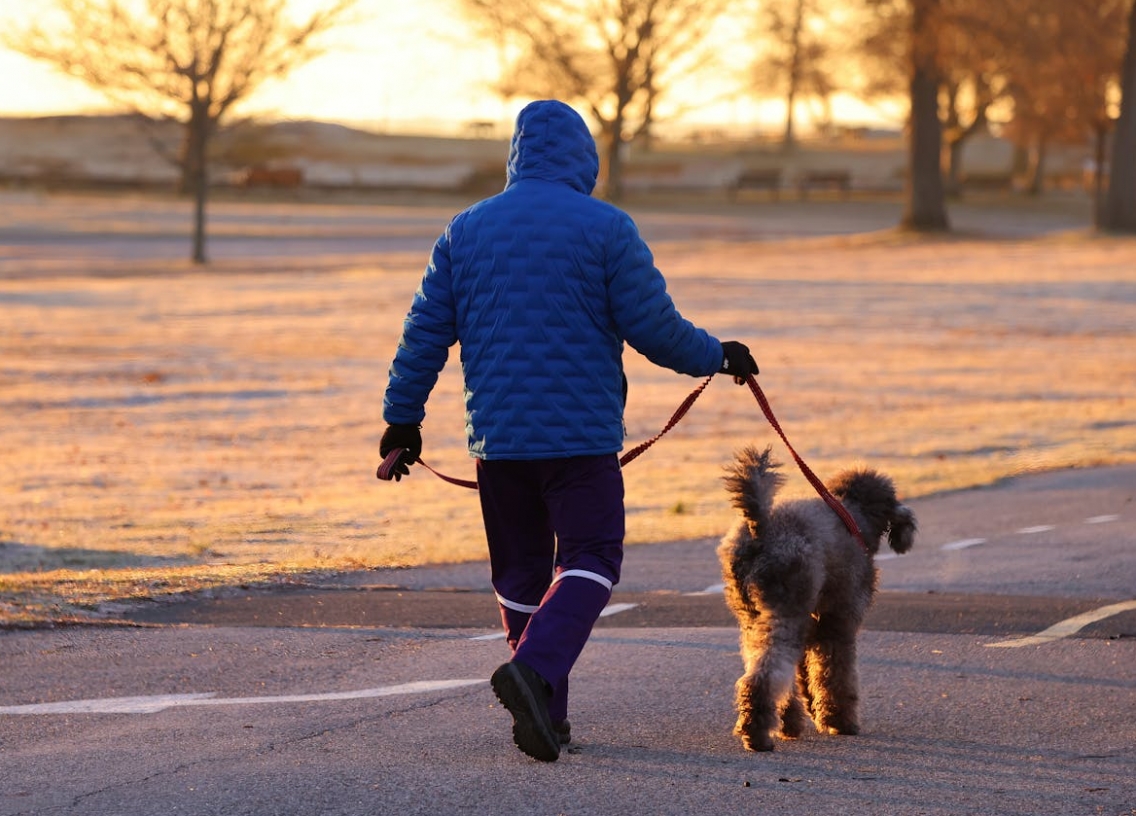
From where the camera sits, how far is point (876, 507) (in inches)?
240

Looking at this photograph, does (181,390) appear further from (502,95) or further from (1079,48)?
(502,95)

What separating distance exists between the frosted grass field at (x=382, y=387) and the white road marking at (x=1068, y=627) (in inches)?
129

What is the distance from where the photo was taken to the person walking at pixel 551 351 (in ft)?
17.4

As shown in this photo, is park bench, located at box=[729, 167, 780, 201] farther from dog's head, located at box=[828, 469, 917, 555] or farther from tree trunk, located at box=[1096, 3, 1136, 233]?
dog's head, located at box=[828, 469, 917, 555]

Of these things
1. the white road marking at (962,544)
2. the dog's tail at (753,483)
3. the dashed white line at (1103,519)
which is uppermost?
the dog's tail at (753,483)

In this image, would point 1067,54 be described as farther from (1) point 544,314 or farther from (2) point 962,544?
(1) point 544,314

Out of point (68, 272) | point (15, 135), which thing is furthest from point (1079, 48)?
point (15, 135)

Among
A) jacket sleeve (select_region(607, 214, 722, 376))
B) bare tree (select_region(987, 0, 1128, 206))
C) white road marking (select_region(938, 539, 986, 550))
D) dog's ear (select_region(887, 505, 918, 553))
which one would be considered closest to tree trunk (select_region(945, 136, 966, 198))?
bare tree (select_region(987, 0, 1128, 206))

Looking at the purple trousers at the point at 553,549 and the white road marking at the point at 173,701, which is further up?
the purple trousers at the point at 553,549

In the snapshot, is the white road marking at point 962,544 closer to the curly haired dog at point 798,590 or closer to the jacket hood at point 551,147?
the curly haired dog at point 798,590

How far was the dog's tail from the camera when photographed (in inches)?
216

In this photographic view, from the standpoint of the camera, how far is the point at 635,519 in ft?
38.9

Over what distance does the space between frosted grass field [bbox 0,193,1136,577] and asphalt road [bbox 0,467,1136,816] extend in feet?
7.69

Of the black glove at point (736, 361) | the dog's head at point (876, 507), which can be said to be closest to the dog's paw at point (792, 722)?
the dog's head at point (876, 507)
